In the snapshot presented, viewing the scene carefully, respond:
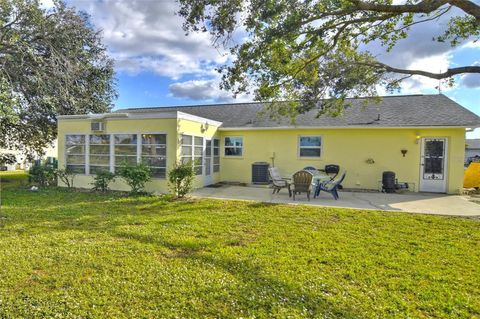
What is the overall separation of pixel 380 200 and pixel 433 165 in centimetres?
411

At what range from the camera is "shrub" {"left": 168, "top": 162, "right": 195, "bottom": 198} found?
9594 millimetres

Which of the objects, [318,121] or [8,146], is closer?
[318,121]

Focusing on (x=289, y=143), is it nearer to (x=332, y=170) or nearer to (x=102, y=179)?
(x=332, y=170)

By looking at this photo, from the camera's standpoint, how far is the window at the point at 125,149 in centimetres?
1124

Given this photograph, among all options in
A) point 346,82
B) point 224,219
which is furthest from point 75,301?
point 346,82

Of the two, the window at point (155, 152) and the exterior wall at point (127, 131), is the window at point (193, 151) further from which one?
the window at point (155, 152)

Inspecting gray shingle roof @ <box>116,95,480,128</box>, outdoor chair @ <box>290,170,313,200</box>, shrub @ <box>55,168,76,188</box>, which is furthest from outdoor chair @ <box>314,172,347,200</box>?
shrub @ <box>55,168,76,188</box>

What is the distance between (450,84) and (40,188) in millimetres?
16480

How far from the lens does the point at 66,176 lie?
38.9 feet

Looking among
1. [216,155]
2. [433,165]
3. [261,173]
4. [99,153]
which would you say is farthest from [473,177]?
[99,153]

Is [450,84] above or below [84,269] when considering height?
above

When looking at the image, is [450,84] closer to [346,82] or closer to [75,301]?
[346,82]

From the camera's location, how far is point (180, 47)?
47.7ft

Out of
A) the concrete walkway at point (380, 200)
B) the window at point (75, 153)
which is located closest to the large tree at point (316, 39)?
the concrete walkway at point (380, 200)
